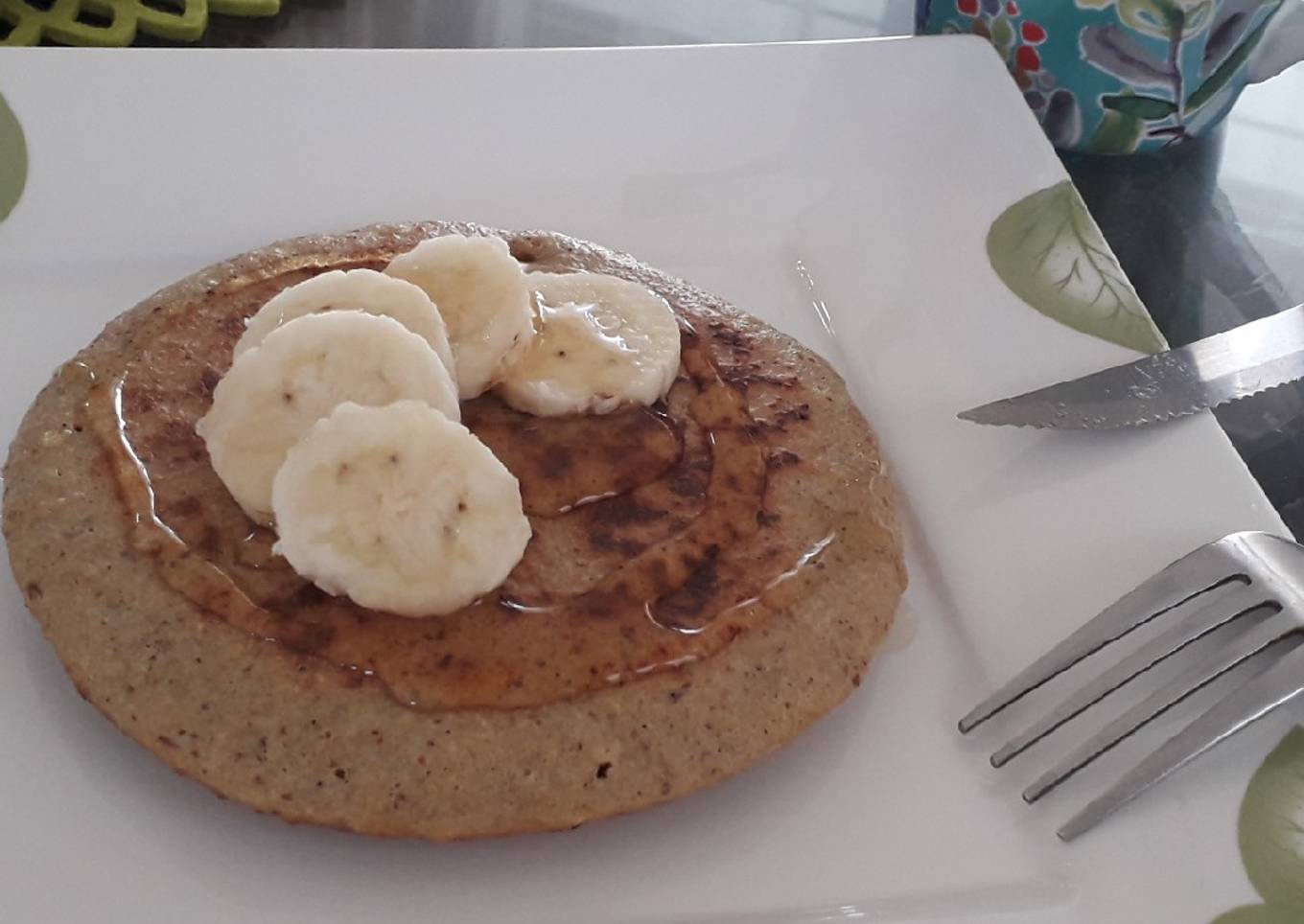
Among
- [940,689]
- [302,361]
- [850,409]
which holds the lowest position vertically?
[940,689]

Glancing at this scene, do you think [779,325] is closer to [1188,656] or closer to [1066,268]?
[1066,268]

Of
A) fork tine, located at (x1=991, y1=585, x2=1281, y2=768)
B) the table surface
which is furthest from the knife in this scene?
fork tine, located at (x1=991, y1=585, x2=1281, y2=768)

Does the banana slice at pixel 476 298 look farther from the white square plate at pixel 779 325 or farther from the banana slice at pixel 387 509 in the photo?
the white square plate at pixel 779 325

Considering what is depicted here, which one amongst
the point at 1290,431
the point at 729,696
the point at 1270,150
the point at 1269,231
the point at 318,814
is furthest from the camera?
the point at 1270,150

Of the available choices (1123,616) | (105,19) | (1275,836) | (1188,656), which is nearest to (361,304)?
(1123,616)

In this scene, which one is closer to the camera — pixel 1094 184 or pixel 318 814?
pixel 318 814

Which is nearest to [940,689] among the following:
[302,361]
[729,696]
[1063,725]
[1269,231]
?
[1063,725]

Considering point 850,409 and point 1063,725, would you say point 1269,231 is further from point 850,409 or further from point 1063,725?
point 1063,725
